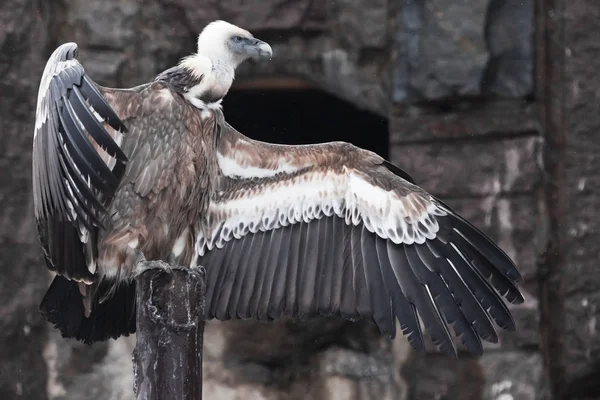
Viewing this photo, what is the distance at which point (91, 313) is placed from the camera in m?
3.77

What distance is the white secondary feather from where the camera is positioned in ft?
13.1

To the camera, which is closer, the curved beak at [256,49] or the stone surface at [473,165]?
the curved beak at [256,49]

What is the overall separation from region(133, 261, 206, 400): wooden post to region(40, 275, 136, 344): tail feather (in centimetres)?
56

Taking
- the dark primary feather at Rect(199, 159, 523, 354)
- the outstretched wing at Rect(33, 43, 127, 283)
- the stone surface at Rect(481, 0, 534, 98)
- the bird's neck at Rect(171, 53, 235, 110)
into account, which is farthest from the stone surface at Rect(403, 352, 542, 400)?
the outstretched wing at Rect(33, 43, 127, 283)

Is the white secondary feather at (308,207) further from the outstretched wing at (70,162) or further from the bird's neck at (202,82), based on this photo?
the outstretched wing at (70,162)

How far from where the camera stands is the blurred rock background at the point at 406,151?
4.85m

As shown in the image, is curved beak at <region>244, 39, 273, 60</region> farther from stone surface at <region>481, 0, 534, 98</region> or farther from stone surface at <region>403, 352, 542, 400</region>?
stone surface at <region>403, 352, 542, 400</region>

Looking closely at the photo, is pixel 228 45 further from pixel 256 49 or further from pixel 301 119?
pixel 301 119

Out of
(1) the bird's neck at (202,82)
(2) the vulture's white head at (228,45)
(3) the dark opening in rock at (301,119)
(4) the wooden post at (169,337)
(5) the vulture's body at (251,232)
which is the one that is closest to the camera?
(4) the wooden post at (169,337)

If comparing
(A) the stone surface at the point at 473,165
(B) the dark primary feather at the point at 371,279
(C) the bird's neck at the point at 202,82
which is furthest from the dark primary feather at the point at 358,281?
(A) the stone surface at the point at 473,165

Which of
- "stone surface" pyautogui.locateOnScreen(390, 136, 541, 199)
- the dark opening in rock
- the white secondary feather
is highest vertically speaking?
the dark opening in rock

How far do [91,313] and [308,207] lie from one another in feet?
2.78

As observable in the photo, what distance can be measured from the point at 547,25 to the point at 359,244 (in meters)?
1.46

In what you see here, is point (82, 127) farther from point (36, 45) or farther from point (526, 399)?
point (526, 399)
